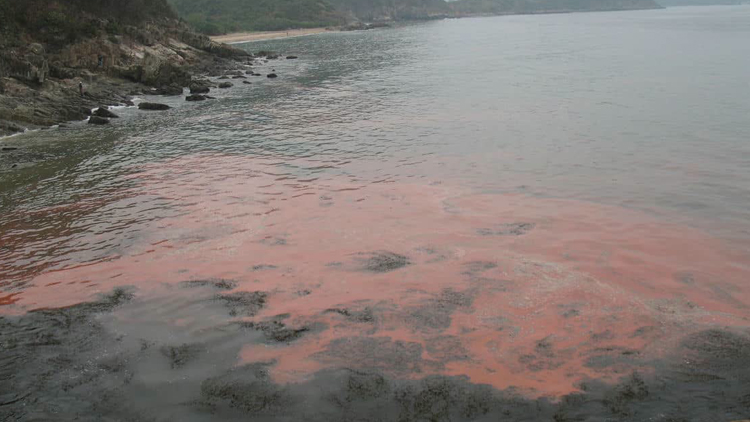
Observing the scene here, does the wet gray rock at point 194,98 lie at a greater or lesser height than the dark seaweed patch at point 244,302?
greater

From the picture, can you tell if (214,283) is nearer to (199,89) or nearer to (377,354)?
(377,354)

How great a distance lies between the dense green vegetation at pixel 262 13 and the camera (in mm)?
145025

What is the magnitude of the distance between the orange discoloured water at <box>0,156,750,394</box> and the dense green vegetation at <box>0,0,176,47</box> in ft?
116

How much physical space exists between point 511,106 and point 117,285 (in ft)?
88.2

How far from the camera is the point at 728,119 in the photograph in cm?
2638

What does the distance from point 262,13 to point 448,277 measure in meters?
161

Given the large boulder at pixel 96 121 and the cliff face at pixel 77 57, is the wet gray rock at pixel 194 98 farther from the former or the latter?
the large boulder at pixel 96 121

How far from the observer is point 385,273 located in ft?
38.1

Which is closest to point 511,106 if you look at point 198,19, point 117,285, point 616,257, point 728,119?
point 728,119

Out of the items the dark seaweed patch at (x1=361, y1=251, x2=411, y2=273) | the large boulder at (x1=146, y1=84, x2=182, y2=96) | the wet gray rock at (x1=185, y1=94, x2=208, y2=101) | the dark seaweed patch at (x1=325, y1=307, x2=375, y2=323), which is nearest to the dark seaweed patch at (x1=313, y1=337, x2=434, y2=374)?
the dark seaweed patch at (x1=325, y1=307, x2=375, y2=323)

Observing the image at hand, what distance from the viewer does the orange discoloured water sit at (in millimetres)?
8711

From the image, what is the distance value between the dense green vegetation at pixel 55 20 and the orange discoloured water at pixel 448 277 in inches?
1397

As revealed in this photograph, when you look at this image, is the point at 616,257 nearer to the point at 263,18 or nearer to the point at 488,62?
the point at 488,62

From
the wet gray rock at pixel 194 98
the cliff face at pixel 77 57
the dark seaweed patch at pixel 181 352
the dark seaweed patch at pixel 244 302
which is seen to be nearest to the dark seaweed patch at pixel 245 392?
the dark seaweed patch at pixel 181 352
